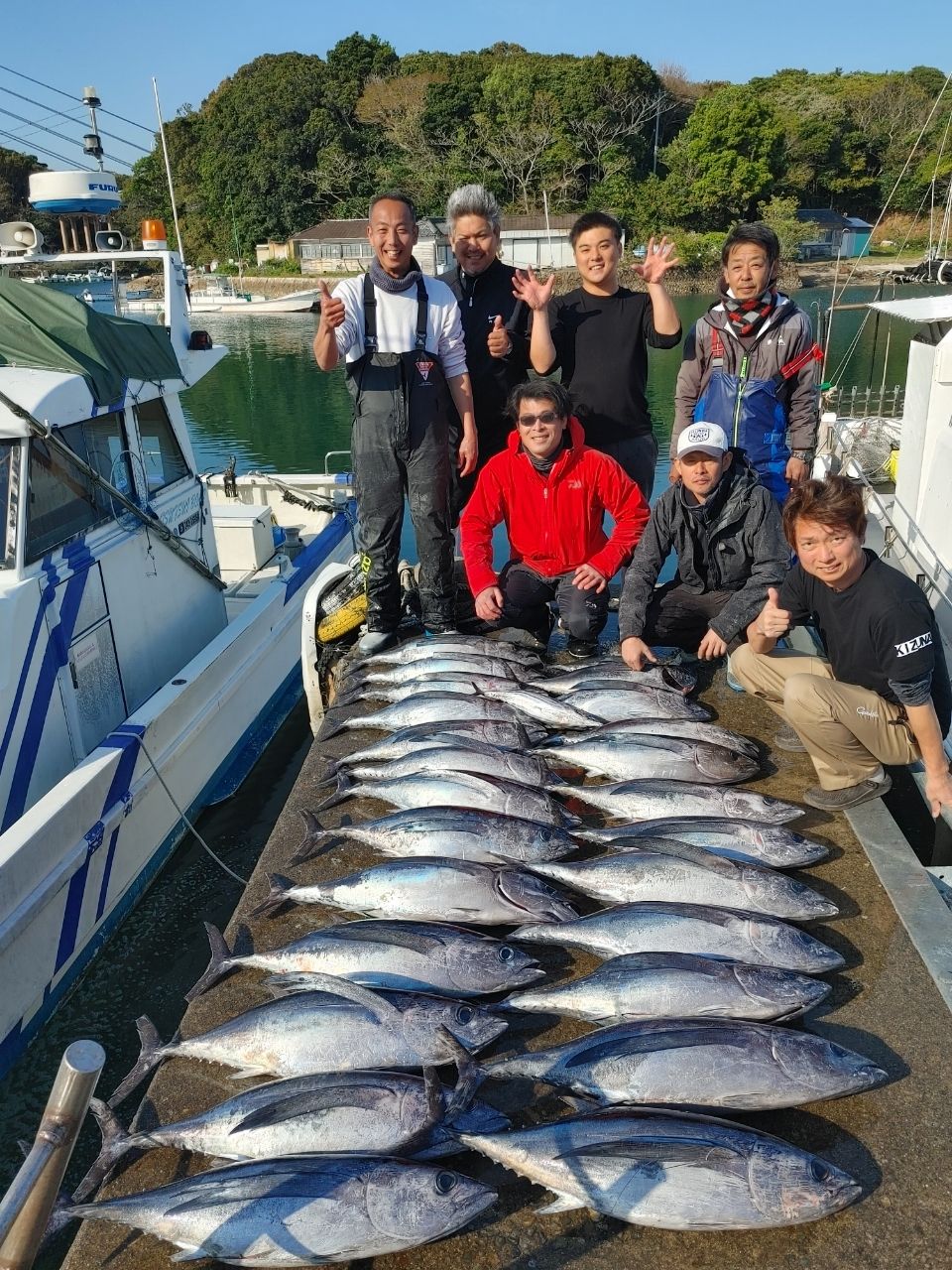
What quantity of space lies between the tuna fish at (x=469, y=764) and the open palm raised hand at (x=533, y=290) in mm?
→ 2583

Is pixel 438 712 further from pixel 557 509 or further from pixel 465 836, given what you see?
pixel 557 509

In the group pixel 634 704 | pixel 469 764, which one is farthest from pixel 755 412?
pixel 469 764

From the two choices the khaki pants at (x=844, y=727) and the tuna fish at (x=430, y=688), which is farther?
the tuna fish at (x=430, y=688)

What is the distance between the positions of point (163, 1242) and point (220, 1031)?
569 mm

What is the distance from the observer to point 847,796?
377 centimetres

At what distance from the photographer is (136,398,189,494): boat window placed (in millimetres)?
6109

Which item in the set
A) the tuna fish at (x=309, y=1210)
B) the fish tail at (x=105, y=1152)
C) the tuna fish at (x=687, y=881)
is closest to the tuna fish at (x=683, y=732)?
the tuna fish at (x=687, y=881)

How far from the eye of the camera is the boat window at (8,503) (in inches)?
177

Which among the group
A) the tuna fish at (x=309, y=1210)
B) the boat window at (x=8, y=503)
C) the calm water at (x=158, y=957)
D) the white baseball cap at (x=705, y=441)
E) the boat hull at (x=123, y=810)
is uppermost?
the white baseball cap at (x=705, y=441)

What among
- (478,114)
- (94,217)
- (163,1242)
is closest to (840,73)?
(478,114)

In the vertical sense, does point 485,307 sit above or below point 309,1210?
above

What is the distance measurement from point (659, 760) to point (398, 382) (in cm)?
249

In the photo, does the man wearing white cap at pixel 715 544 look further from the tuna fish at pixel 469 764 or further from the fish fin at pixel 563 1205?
the fish fin at pixel 563 1205

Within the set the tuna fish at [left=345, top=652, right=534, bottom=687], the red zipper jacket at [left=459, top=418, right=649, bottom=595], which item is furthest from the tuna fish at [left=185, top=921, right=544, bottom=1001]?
the red zipper jacket at [left=459, top=418, right=649, bottom=595]
